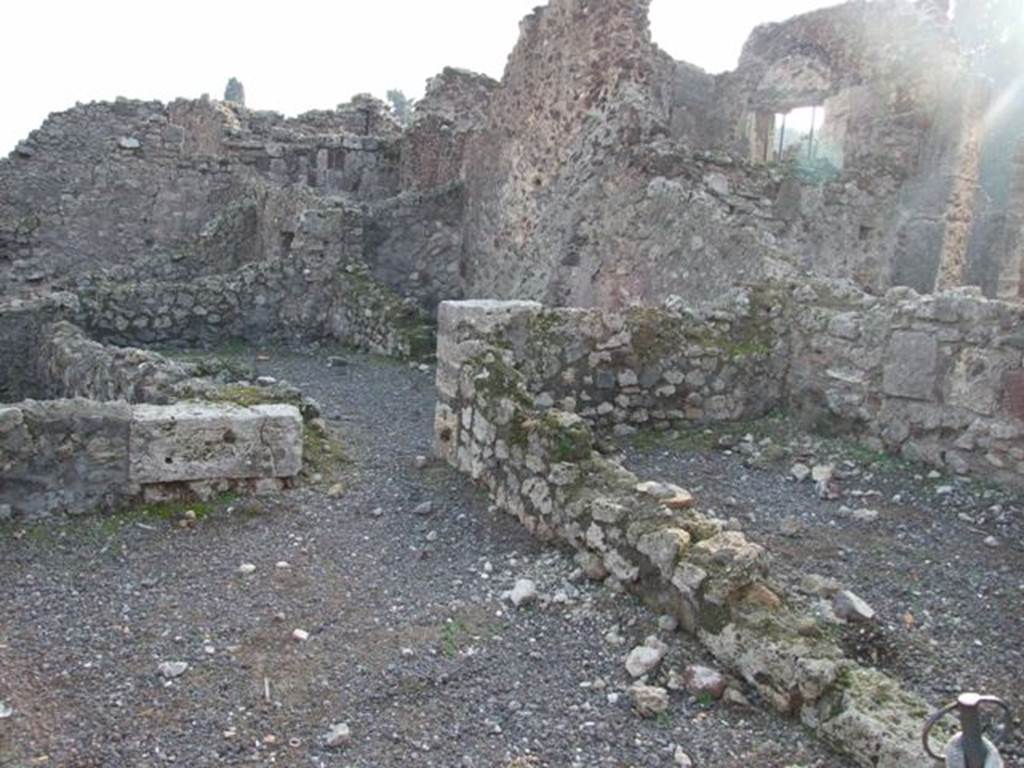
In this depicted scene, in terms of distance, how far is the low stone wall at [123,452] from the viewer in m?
5.47

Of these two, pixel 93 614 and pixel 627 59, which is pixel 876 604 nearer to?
pixel 93 614

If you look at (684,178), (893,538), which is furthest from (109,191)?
(893,538)

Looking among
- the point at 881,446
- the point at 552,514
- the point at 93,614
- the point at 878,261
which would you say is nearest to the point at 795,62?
the point at 878,261

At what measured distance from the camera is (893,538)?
5496mm

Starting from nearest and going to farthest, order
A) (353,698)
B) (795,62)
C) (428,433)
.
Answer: (353,698), (428,433), (795,62)

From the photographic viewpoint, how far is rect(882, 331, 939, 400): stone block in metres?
6.59

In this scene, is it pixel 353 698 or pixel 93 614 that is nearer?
pixel 353 698

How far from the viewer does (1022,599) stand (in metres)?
4.71

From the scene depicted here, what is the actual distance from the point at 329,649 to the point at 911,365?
14.9 feet

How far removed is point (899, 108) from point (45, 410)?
11.6 metres

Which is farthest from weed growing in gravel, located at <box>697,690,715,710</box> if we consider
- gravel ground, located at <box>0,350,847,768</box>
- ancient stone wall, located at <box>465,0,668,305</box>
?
ancient stone wall, located at <box>465,0,668,305</box>

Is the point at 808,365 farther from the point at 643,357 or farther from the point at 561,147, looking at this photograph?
the point at 561,147

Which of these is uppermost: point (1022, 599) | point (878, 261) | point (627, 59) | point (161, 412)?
point (627, 59)

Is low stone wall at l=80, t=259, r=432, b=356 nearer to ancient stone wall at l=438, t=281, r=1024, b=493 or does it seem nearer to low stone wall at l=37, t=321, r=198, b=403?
low stone wall at l=37, t=321, r=198, b=403
